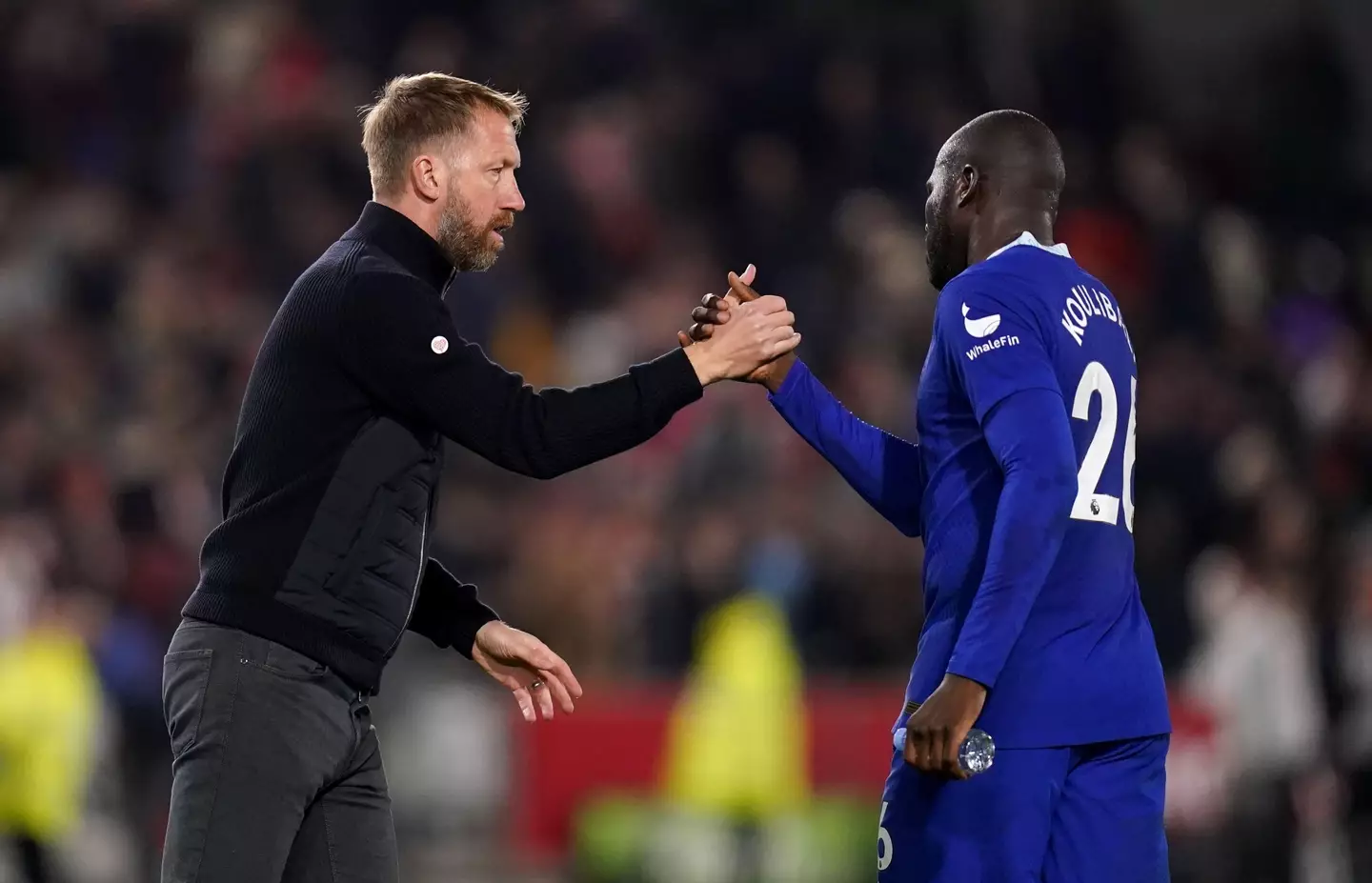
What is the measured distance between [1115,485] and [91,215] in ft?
34.8

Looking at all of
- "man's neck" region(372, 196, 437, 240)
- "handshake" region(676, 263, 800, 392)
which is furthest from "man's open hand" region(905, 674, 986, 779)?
"man's neck" region(372, 196, 437, 240)

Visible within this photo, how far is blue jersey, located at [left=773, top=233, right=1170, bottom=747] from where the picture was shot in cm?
395

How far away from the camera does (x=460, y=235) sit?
4496mm

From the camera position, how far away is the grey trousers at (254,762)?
4.03 meters

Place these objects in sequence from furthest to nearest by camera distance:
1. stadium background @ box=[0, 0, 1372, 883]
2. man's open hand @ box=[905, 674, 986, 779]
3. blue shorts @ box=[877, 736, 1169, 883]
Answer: stadium background @ box=[0, 0, 1372, 883]
blue shorts @ box=[877, 736, 1169, 883]
man's open hand @ box=[905, 674, 986, 779]

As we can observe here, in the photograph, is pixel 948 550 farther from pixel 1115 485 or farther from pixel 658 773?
pixel 658 773

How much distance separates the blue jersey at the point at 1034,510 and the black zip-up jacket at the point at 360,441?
0.59 meters

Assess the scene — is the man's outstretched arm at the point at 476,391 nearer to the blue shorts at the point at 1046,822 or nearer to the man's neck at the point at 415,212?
the man's neck at the point at 415,212

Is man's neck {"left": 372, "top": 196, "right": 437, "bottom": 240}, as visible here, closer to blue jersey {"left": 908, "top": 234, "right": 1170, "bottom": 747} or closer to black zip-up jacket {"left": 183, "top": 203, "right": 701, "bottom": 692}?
black zip-up jacket {"left": 183, "top": 203, "right": 701, "bottom": 692}

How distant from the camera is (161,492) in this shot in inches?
450

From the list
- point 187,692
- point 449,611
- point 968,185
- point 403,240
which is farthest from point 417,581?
point 968,185

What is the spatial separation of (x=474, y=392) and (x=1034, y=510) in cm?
116

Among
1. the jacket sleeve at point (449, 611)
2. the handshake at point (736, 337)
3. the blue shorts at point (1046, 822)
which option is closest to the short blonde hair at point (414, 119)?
the handshake at point (736, 337)

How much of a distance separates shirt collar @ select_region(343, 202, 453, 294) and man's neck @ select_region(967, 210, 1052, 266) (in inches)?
46.4
